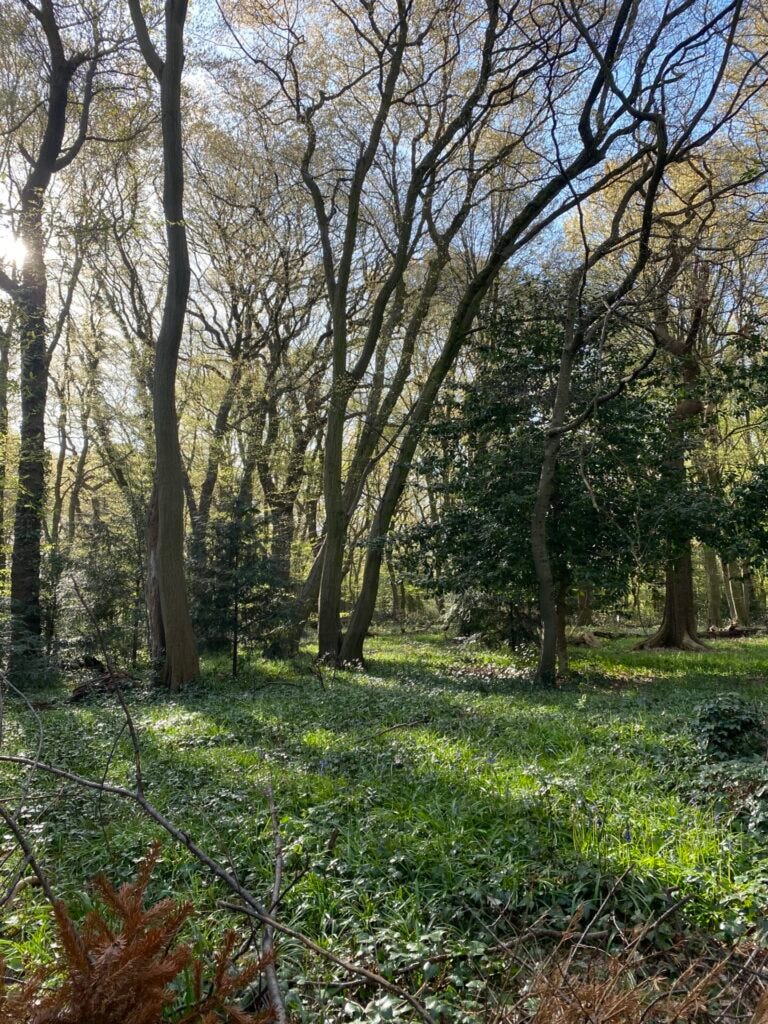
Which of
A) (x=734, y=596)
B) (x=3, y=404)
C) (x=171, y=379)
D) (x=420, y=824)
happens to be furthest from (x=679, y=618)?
(x=3, y=404)

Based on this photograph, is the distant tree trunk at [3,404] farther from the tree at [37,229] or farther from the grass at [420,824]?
the grass at [420,824]

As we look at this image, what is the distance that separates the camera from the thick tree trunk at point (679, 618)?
48.0 ft

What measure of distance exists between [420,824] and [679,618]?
1315cm

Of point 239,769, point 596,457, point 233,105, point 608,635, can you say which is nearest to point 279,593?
point 596,457

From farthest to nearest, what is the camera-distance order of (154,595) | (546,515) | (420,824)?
(154,595), (546,515), (420,824)

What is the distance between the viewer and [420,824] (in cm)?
369

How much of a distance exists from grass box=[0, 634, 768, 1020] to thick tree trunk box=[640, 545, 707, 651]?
7.98 m

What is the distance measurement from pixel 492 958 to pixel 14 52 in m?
17.0

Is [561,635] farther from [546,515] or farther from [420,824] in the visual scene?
[420,824]

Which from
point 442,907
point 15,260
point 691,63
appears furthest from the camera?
point 15,260

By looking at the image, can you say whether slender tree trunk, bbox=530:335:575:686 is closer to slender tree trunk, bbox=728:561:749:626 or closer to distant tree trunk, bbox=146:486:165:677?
distant tree trunk, bbox=146:486:165:677

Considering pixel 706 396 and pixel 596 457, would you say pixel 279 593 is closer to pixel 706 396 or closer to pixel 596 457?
pixel 596 457

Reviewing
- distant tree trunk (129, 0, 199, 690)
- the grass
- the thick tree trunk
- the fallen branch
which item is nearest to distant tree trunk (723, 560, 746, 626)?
the thick tree trunk

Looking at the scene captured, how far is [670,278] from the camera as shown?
28.0 feet
